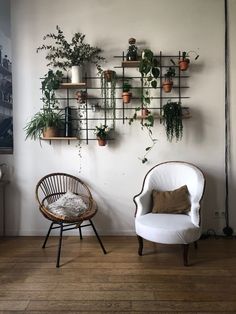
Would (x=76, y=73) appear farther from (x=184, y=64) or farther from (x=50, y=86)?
(x=184, y=64)

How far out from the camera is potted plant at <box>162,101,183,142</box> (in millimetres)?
3113

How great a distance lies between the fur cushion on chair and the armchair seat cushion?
0.62m

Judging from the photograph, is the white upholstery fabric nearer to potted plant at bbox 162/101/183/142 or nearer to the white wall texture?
the white wall texture

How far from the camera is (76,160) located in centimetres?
337

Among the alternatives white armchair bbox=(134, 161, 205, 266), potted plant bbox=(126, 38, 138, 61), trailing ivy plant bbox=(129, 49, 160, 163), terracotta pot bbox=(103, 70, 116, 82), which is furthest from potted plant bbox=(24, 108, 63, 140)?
white armchair bbox=(134, 161, 205, 266)

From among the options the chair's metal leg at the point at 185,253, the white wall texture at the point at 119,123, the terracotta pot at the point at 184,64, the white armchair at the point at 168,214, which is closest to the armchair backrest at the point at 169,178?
the white armchair at the point at 168,214

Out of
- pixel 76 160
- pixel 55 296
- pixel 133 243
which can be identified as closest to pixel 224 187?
pixel 133 243

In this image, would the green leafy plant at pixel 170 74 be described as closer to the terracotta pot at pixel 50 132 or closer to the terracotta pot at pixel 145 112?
the terracotta pot at pixel 145 112

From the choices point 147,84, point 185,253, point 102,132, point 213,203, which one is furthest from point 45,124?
point 213,203

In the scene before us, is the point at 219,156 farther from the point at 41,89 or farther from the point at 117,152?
the point at 41,89

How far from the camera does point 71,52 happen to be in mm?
3189

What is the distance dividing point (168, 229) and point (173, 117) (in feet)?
4.18

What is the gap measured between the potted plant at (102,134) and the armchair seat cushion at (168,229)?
103 centimetres

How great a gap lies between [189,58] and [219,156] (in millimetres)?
1209
